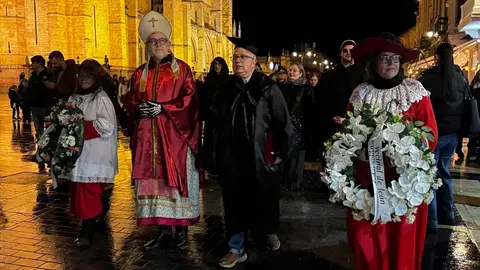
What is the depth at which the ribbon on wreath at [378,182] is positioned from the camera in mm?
3232

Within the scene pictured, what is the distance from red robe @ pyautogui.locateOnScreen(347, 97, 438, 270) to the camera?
3408mm

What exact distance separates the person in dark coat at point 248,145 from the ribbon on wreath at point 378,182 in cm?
134

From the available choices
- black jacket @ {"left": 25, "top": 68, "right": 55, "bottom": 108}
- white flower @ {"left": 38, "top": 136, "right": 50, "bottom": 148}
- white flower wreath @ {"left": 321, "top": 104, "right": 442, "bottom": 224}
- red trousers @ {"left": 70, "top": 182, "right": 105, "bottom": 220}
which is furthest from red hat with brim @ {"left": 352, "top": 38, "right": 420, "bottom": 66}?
black jacket @ {"left": 25, "top": 68, "right": 55, "bottom": 108}

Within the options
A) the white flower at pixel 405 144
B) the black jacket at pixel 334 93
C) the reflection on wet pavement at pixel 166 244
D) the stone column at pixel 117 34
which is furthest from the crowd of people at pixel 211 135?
the stone column at pixel 117 34

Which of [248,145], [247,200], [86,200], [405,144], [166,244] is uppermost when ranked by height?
[405,144]

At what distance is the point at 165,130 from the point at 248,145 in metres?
0.98

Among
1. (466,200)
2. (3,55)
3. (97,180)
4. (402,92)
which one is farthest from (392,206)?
(3,55)

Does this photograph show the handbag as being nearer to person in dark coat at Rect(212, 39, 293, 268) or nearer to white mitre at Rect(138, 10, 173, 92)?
person in dark coat at Rect(212, 39, 293, 268)

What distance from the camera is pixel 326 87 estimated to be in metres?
7.10

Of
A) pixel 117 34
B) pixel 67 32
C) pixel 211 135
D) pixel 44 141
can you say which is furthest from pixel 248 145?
pixel 117 34

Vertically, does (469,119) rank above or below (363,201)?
above

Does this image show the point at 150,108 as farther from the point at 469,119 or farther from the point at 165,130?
the point at 469,119

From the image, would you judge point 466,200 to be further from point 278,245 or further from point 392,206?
point 392,206

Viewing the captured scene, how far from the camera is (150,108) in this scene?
15.4 ft
